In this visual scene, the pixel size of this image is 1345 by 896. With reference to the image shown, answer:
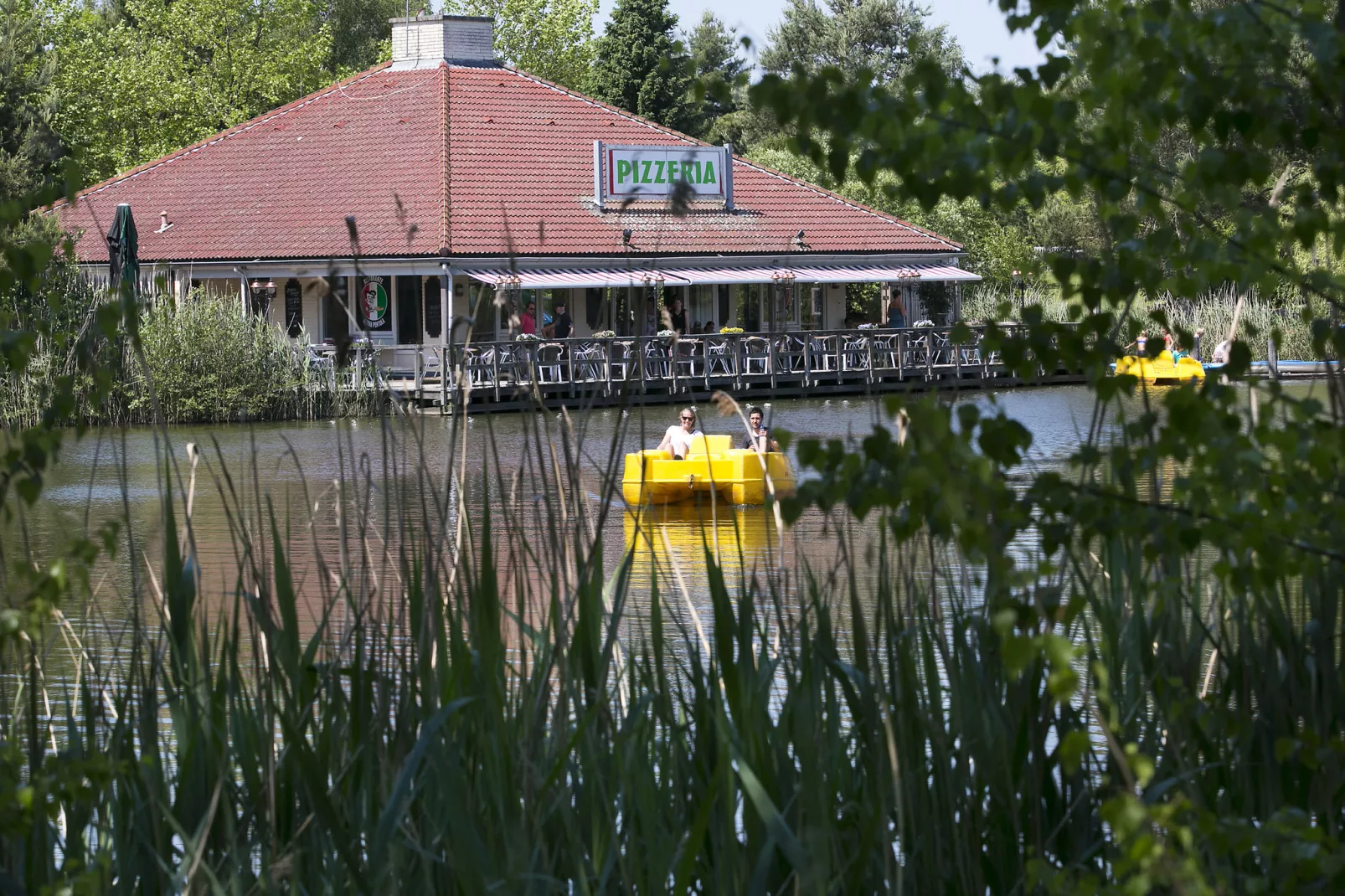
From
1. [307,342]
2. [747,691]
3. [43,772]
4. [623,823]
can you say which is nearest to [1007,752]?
[747,691]

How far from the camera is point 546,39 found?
193 feet

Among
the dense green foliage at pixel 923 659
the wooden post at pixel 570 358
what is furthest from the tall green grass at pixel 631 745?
the wooden post at pixel 570 358

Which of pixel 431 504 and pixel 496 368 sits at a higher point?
pixel 496 368

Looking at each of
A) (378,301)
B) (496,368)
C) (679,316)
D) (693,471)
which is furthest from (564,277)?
(693,471)

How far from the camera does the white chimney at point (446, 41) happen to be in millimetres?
39906

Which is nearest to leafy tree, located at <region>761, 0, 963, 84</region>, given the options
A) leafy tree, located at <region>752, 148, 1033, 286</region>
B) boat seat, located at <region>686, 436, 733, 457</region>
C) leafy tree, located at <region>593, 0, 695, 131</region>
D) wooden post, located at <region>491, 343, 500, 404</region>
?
leafy tree, located at <region>593, 0, 695, 131</region>

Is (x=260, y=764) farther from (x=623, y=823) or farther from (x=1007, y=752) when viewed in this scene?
(x=1007, y=752)

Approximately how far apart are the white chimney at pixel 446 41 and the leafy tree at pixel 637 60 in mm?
15125

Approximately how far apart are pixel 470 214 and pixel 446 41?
7.45m

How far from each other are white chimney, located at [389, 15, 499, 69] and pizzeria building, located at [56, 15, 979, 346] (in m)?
0.05

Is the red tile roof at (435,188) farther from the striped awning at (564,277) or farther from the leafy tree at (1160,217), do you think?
the leafy tree at (1160,217)

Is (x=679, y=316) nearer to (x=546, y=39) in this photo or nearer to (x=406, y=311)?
(x=406, y=311)

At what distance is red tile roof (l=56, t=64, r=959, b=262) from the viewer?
113 feet

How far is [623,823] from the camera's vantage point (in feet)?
11.5
